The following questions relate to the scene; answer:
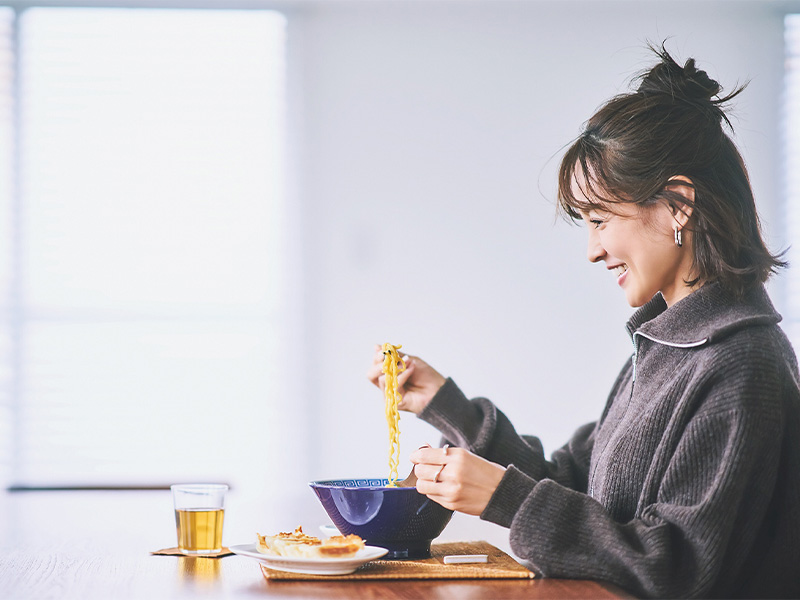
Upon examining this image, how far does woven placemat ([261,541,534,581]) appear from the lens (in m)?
1.10

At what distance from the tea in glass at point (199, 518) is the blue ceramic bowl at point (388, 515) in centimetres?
16

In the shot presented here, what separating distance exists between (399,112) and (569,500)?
2956 mm

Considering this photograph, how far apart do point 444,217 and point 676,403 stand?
8.71 ft

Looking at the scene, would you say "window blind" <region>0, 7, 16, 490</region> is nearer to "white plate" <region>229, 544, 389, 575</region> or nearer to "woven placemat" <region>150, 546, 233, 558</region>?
"woven placemat" <region>150, 546, 233, 558</region>

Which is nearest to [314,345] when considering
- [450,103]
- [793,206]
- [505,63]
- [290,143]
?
[290,143]

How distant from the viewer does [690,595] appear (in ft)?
3.59

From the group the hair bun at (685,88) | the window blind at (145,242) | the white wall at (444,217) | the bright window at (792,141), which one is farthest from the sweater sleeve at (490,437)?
the bright window at (792,141)

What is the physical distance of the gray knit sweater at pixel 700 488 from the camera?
1.09 m

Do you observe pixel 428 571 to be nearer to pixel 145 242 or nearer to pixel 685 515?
pixel 685 515

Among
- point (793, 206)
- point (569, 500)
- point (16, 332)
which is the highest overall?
point (793, 206)

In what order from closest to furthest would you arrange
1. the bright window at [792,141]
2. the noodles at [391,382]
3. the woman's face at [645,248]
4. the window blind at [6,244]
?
the woman's face at [645,248], the noodles at [391,382], the window blind at [6,244], the bright window at [792,141]

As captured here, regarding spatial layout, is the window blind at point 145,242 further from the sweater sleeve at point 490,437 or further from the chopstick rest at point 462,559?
the chopstick rest at point 462,559

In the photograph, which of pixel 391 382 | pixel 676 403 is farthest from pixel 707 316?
pixel 391 382

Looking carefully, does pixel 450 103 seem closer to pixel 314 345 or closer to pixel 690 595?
pixel 314 345
